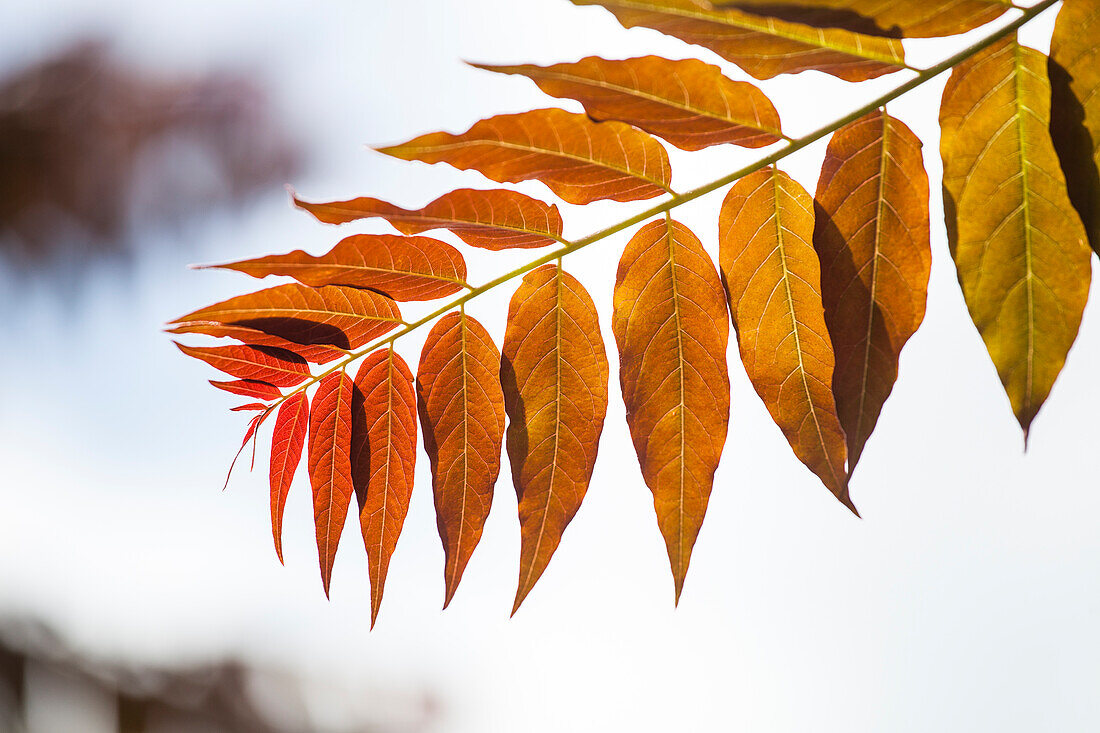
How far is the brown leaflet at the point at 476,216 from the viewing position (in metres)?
0.37

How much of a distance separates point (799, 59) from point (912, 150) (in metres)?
0.08

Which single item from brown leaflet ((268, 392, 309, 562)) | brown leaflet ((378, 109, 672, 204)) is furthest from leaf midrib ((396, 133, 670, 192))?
brown leaflet ((268, 392, 309, 562))

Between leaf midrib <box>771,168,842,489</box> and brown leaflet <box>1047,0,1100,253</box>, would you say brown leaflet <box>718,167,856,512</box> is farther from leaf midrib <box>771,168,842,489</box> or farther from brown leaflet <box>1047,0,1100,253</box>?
brown leaflet <box>1047,0,1100,253</box>

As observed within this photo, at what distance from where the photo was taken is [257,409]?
1.75ft

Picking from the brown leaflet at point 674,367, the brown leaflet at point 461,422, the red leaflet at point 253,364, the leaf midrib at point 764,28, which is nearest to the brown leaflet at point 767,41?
the leaf midrib at point 764,28

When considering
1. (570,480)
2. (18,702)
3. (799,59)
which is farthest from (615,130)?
(18,702)

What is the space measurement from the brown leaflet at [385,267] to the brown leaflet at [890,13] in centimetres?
24

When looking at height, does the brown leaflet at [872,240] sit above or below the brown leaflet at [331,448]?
above

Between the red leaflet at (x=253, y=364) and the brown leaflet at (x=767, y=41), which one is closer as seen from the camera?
the brown leaflet at (x=767, y=41)

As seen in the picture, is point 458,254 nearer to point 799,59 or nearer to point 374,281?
point 374,281

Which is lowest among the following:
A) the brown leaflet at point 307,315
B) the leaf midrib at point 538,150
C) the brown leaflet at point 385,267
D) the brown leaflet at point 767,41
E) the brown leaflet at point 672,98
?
the brown leaflet at point 307,315

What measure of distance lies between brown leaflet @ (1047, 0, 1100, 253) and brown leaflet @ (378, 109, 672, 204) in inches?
7.4

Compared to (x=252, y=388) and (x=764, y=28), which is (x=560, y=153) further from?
(x=252, y=388)

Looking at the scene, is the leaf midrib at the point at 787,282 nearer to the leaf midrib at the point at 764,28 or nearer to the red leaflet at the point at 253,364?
the leaf midrib at the point at 764,28
